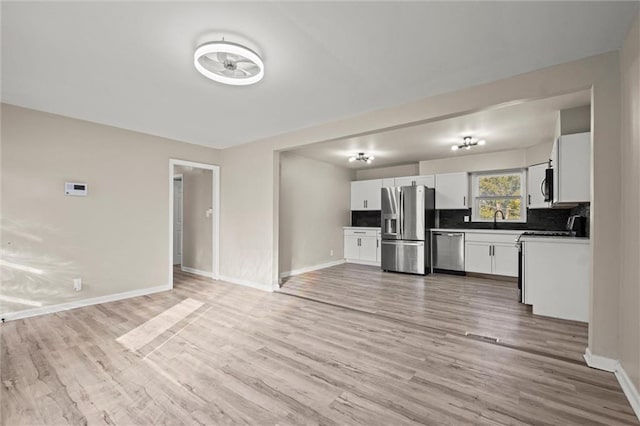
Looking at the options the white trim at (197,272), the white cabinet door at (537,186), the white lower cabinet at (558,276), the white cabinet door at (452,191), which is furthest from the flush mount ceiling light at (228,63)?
the white cabinet door at (452,191)

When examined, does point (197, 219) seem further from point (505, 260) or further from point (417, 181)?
point (505, 260)

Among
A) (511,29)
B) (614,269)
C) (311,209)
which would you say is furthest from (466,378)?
(311,209)

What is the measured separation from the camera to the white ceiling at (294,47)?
1.81 m

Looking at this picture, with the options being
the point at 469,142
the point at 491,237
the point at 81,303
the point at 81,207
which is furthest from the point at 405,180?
the point at 81,303

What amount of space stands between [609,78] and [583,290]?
2.28 metres

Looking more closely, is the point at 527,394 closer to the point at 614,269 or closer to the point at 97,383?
the point at 614,269

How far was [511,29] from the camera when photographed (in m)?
1.99

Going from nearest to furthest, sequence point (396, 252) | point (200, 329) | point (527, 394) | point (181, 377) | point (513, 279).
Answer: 1. point (527, 394)
2. point (181, 377)
3. point (200, 329)
4. point (513, 279)
5. point (396, 252)

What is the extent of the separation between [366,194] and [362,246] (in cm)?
136

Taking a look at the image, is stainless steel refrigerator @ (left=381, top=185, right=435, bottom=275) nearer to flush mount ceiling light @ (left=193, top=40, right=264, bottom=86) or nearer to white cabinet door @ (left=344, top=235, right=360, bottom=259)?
white cabinet door @ (left=344, top=235, right=360, bottom=259)

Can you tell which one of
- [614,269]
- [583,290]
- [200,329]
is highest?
[614,269]

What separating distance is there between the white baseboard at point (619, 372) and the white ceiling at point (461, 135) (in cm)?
246

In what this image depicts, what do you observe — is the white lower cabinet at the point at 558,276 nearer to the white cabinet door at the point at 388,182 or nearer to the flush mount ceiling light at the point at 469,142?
the flush mount ceiling light at the point at 469,142

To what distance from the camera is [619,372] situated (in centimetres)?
213
